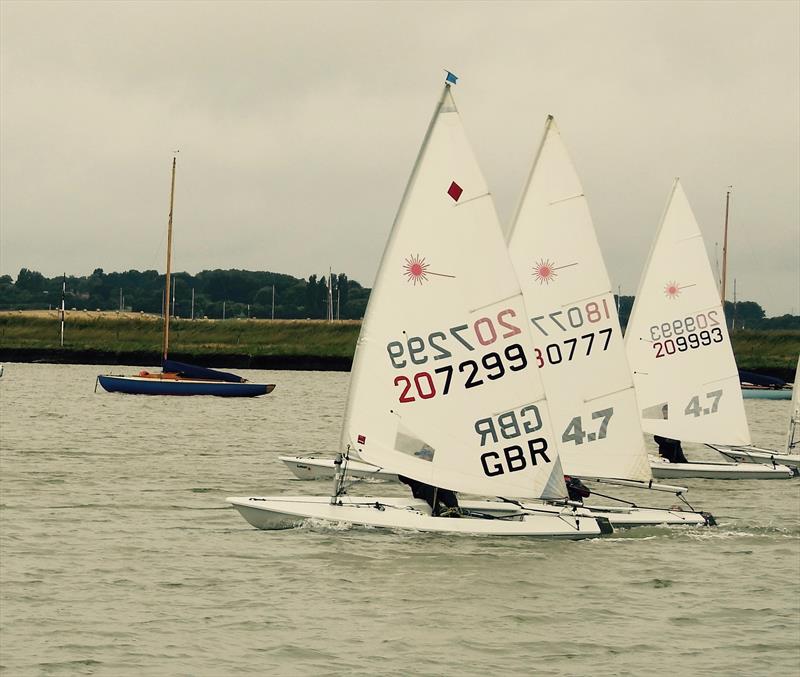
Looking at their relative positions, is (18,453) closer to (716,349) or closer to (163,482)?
(163,482)

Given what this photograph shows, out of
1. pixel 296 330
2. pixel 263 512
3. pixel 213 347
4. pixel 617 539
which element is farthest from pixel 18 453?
pixel 296 330

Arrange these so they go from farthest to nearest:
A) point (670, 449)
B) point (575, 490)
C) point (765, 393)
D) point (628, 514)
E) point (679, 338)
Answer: point (765, 393) → point (670, 449) → point (679, 338) → point (575, 490) → point (628, 514)

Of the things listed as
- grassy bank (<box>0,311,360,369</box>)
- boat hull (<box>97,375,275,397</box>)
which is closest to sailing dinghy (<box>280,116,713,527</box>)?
boat hull (<box>97,375,275,397</box>)

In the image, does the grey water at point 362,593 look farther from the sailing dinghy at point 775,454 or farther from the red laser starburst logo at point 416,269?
the sailing dinghy at point 775,454

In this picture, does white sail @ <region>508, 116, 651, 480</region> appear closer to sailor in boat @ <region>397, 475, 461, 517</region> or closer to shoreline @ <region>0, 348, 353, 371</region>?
sailor in boat @ <region>397, 475, 461, 517</region>

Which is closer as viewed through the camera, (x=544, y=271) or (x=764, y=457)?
(x=544, y=271)

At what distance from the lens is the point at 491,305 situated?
2439 cm

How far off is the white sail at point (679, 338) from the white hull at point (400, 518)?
12.6 m

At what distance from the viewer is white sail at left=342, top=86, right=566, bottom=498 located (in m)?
24.0

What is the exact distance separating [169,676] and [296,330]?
127191 millimetres

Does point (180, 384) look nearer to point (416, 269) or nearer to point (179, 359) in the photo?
point (179, 359)

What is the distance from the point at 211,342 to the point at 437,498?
116526mm

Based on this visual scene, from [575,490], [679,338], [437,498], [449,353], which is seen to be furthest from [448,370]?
[679,338]

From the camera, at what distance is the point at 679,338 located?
37.8m
